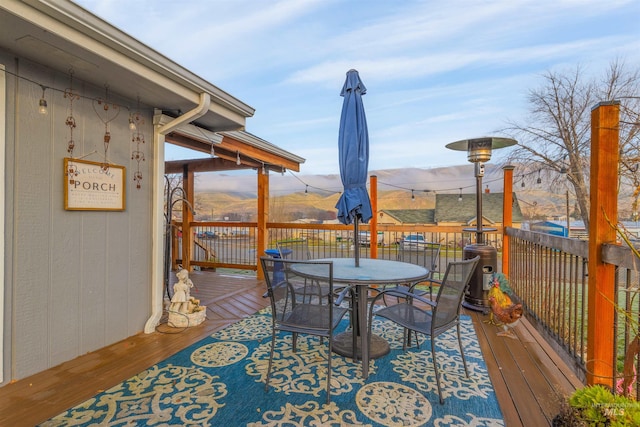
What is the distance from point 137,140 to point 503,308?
404 cm

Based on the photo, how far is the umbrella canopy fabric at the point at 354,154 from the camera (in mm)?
2793

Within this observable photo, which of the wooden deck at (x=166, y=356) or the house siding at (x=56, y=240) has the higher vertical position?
the house siding at (x=56, y=240)

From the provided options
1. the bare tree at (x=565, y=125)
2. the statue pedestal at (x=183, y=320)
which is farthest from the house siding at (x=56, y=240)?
the bare tree at (x=565, y=125)

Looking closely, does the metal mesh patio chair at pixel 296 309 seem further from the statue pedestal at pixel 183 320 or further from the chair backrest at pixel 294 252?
the statue pedestal at pixel 183 320

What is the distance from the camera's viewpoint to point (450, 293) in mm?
2150

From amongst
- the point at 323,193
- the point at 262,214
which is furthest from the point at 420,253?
the point at 323,193

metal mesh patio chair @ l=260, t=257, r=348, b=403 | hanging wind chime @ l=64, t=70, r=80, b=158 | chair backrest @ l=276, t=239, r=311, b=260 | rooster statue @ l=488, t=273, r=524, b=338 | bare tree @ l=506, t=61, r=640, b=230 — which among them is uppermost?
bare tree @ l=506, t=61, r=640, b=230

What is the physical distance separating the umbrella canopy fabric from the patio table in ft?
1.61

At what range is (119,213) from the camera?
114 inches

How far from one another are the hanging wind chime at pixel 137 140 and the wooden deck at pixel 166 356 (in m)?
1.56

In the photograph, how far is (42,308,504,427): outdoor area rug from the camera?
1.78 meters

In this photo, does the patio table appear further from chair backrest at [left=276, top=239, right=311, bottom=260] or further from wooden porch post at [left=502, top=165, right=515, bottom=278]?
wooden porch post at [left=502, top=165, right=515, bottom=278]

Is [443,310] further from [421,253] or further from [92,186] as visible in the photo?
[92,186]

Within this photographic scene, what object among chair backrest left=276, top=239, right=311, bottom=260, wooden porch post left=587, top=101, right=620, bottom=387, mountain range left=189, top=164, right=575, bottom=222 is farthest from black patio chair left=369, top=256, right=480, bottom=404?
mountain range left=189, top=164, right=575, bottom=222
